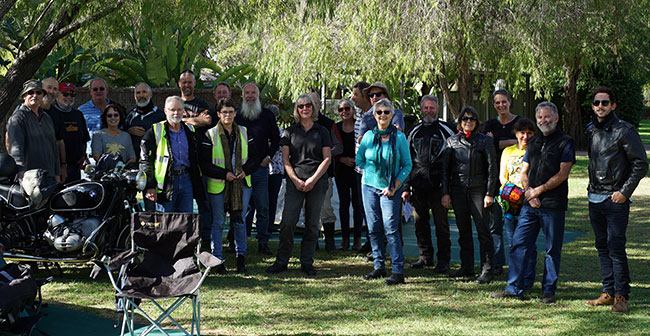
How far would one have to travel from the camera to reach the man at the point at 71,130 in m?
8.56

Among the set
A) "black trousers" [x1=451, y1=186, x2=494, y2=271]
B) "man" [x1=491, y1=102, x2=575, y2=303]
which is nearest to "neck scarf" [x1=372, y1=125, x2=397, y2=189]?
"black trousers" [x1=451, y1=186, x2=494, y2=271]

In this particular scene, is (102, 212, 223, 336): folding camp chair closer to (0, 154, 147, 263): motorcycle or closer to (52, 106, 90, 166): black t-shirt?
(0, 154, 147, 263): motorcycle

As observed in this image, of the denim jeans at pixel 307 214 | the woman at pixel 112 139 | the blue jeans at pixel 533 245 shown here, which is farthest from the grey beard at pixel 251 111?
the blue jeans at pixel 533 245

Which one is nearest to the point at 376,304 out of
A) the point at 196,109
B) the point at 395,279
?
the point at 395,279

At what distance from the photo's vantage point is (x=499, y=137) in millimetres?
8016

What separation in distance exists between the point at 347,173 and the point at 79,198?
3325mm

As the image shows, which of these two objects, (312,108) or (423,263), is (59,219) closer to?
(312,108)

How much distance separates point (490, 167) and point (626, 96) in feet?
Result: 81.3

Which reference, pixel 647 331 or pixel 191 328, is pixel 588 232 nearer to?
pixel 647 331

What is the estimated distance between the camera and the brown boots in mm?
6273

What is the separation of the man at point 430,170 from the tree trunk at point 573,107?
815 inches

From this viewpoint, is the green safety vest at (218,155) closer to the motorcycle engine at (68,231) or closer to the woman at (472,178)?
the motorcycle engine at (68,231)

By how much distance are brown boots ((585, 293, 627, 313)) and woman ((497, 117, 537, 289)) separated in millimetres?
583

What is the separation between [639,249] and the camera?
31.1 ft
